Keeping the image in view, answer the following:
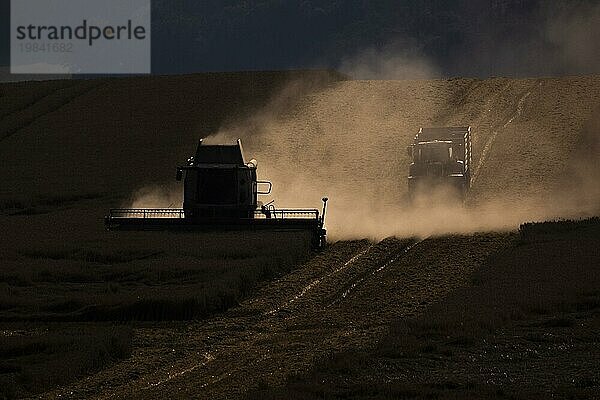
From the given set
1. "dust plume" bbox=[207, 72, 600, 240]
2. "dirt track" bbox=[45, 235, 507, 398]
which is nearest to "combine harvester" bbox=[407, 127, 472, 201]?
"dust plume" bbox=[207, 72, 600, 240]

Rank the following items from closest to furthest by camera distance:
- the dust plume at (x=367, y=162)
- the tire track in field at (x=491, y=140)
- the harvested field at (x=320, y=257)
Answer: the harvested field at (x=320, y=257) → the dust plume at (x=367, y=162) → the tire track in field at (x=491, y=140)

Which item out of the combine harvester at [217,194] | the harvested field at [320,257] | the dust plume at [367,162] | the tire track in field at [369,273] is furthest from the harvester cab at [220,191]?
the tire track in field at [369,273]

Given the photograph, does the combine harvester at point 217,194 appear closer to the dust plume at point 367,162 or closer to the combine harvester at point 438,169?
the dust plume at point 367,162

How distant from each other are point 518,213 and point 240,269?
20.1 meters

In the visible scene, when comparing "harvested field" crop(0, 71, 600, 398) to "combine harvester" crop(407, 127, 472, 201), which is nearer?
"harvested field" crop(0, 71, 600, 398)

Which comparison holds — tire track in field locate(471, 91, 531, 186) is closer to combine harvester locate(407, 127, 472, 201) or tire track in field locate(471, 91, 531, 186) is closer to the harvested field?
the harvested field

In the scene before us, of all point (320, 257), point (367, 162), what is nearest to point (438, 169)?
point (320, 257)

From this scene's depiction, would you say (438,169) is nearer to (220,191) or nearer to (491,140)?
(220,191)

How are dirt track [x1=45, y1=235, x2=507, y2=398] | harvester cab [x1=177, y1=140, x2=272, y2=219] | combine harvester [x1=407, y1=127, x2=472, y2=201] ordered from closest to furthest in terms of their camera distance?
1. dirt track [x1=45, y1=235, x2=507, y2=398]
2. harvester cab [x1=177, y1=140, x2=272, y2=219]
3. combine harvester [x1=407, y1=127, x2=472, y2=201]

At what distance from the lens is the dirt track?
2236 centimetres

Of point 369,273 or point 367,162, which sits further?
point 367,162

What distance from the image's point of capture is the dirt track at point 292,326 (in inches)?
880

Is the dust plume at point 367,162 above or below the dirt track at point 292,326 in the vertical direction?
above

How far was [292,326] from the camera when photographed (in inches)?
1085
